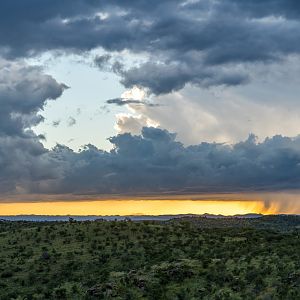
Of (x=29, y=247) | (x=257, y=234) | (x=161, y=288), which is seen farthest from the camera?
Result: (x=257, y=234)

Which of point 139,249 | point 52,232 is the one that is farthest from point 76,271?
point 52,232

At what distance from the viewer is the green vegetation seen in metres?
44.4

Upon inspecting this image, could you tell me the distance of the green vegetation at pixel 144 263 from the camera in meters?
44.4

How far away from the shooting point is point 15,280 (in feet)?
176

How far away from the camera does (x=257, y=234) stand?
74375 millimetres

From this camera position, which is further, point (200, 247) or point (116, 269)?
point (200, 247)

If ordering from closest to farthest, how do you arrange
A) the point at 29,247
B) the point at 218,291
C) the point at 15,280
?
the point at 218,291
the point at 15,280
the point at 29,247

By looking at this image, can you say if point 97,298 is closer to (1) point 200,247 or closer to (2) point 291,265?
(2) point 291,265

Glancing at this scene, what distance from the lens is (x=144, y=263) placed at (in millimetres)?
56844

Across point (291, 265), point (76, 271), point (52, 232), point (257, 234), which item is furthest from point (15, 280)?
point (257, 234)

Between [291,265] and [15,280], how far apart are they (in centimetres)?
2693

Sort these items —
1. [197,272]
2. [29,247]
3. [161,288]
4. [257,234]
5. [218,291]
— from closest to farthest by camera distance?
[218,291], [161,288], [197,272], [29,247], [257,234]

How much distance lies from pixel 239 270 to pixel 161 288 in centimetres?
757

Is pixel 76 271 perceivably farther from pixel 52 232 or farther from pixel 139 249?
pixel 52 232
